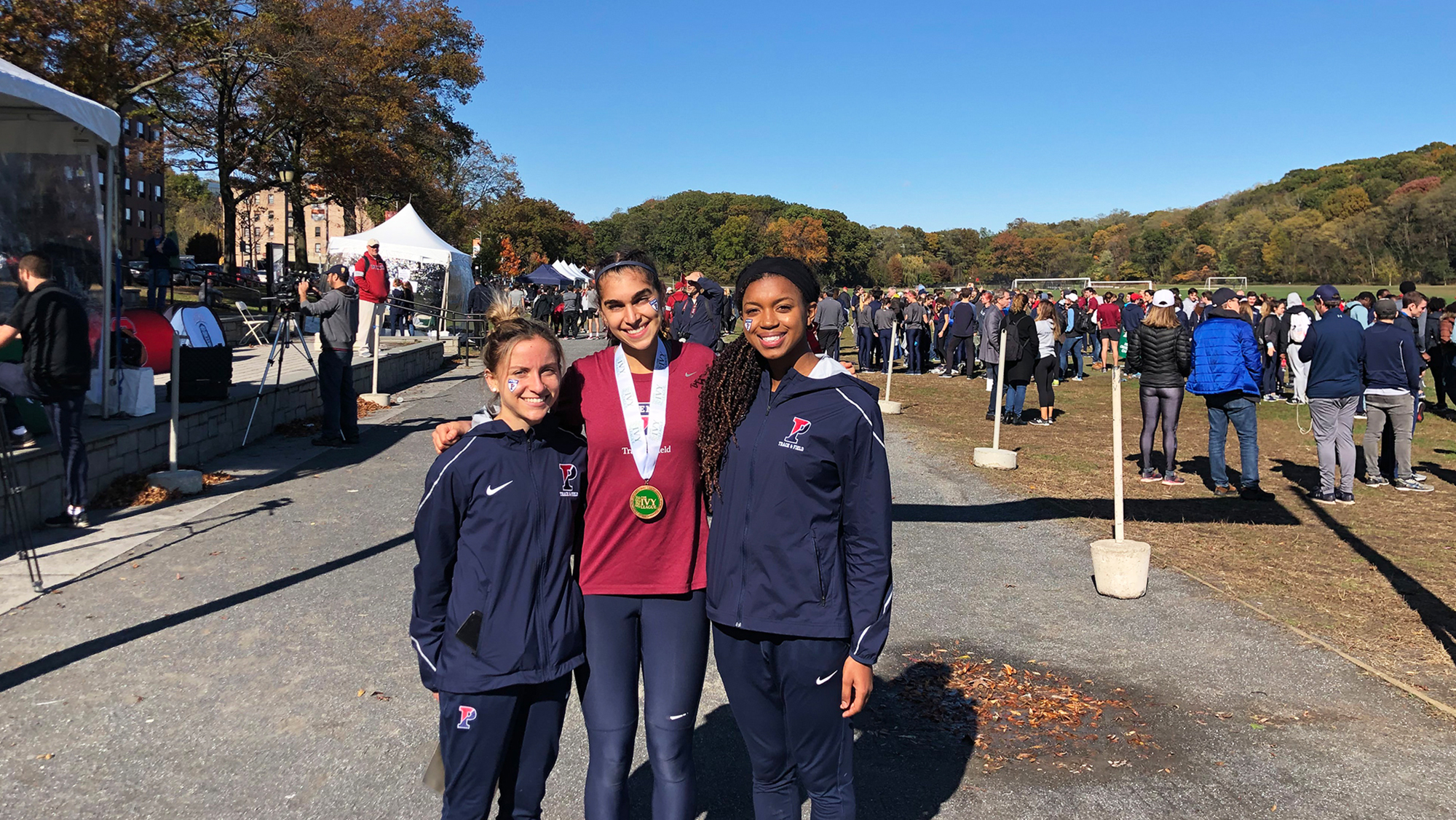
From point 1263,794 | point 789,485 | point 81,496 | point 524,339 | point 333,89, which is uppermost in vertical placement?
point 333,89

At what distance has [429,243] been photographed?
28969 mm

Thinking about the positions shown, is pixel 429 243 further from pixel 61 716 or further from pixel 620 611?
pixel 620 611

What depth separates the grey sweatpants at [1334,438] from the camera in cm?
977

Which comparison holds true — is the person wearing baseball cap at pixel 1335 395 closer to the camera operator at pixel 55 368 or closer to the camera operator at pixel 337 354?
the camera operator at pixel 337 354

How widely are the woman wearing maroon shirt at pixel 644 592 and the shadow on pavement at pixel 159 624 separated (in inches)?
138

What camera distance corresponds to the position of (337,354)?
11.1 m

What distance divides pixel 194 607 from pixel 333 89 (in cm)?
3132

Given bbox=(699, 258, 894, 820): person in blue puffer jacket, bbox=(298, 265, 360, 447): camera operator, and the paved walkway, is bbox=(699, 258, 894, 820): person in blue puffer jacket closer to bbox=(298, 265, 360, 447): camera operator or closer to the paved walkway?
the paved walkway

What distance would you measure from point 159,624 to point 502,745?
381 centimetres

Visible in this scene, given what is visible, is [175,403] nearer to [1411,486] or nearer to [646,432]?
[646,432]

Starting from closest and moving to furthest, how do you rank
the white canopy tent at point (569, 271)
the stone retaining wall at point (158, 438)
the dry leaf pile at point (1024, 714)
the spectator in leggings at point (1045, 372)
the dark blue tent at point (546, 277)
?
Answer: 1. the dry leaf pile at point (1024, 714)
2. the stone retaining wall at point (158, 438)
3. the spectator in leggings at point (1045, 372)
4. the dark blue tent at point (546, 277)
5. the white canopy tent at point (569, 271)

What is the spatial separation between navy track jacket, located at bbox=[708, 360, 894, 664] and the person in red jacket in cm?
1380

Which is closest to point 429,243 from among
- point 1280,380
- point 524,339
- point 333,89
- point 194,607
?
point 333,89

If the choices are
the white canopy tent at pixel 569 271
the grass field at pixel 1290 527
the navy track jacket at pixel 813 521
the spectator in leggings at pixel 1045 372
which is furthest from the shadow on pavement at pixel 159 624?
the white canopy tent at pixel 569 271
